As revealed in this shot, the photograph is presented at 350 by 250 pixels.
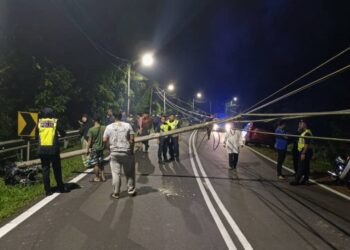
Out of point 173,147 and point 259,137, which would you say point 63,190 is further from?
point 259,137

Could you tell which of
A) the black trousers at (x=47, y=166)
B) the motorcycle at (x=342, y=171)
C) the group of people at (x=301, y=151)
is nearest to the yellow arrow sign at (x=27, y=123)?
the black trousers at (x=47, y=166)

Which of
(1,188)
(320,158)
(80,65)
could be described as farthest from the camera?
(80,65)

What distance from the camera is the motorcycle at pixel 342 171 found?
11141mm

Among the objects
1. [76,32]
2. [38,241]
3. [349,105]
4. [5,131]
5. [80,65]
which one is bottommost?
[38,241]

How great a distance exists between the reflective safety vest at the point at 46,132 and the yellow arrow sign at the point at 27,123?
2.98 meters

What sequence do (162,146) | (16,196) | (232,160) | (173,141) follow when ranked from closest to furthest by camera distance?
(16,196) < (232,160) < (162,146) < (173,141)

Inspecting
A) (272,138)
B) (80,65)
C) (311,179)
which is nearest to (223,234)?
(311,179)

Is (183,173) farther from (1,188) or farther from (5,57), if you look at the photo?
(5,57)

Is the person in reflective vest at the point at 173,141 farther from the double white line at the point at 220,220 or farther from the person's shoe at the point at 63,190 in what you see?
the person's shoe at the point at 63,190

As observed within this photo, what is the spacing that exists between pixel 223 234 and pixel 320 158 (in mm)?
15434

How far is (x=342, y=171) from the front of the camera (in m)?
11.8

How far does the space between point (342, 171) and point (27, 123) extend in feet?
31.0

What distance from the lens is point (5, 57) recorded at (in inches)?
640

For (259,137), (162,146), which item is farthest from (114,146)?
(259,137)
